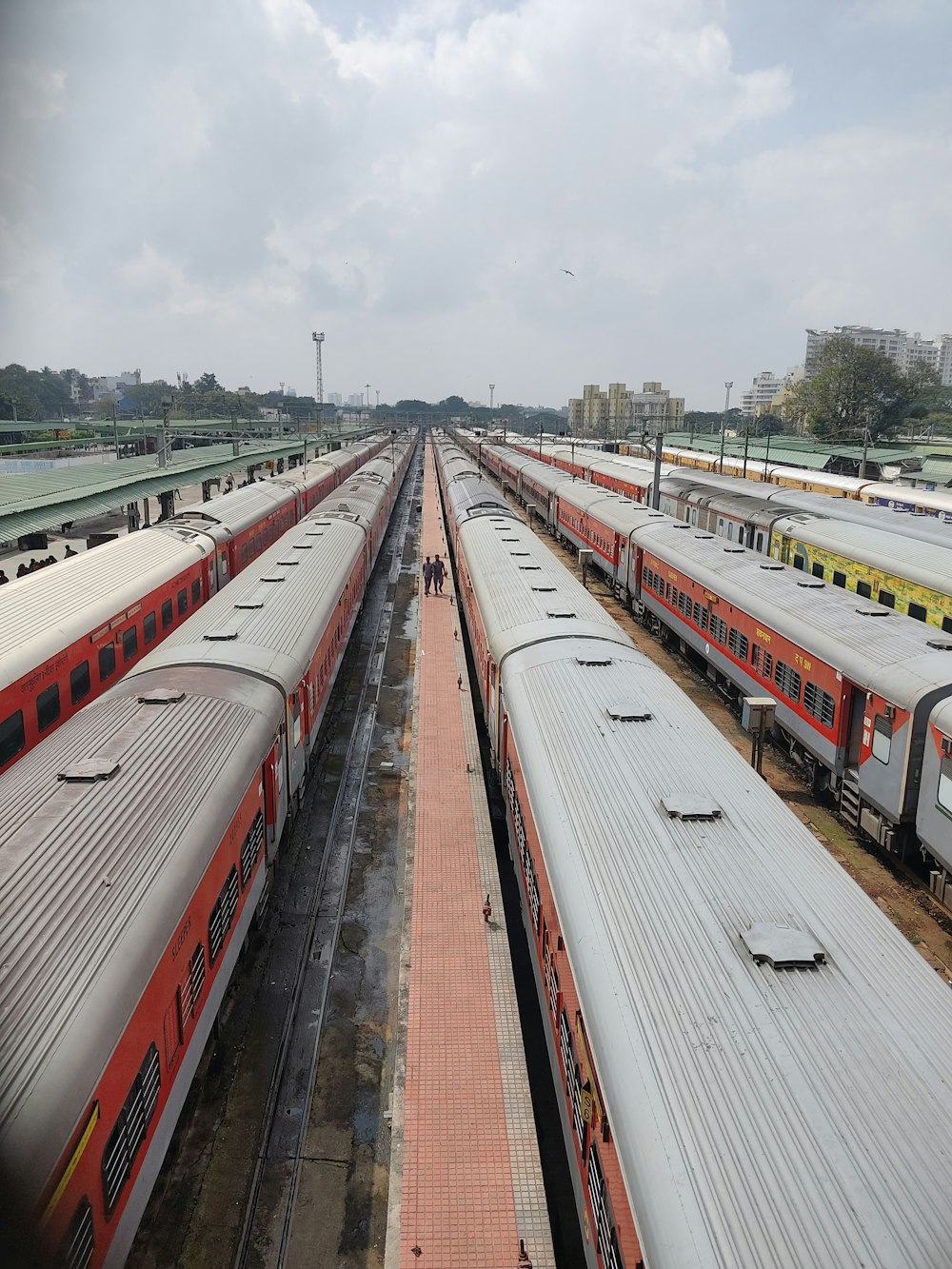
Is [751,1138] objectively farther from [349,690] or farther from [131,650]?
[349,690]

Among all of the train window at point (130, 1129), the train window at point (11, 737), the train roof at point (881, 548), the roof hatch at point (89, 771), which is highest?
the train roof at point (881, 548)

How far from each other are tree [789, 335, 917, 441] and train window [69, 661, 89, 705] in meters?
81.7

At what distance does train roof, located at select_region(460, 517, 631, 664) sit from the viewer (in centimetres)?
1438

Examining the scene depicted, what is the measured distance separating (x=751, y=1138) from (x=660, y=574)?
20.5 meters

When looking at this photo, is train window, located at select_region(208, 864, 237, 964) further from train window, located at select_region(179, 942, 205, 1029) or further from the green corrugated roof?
the green corrugated roof

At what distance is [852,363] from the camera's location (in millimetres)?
83688

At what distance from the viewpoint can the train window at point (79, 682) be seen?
13.3 m

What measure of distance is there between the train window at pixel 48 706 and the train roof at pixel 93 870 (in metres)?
2.19

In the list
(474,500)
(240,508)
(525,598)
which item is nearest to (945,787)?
(525,598)

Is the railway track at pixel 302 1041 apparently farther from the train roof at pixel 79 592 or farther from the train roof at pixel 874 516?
the train roof at pixel 874 516

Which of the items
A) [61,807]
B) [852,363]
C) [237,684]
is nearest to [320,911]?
[237,684]

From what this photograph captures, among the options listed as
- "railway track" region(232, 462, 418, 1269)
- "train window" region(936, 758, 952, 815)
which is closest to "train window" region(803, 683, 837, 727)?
"train window" region(936, 758, 952, 815)

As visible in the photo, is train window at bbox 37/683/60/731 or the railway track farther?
train window at bbox 37/683/60/731

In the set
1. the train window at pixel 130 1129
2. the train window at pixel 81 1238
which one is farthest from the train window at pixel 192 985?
the train window at pixel 81 1238
